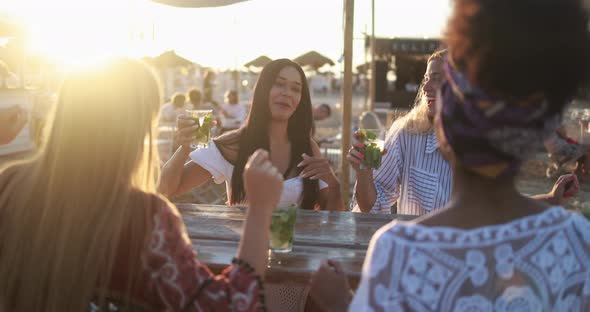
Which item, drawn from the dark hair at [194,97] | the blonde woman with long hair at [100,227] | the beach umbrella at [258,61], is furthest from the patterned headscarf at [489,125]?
the beach umbrella at [258,61]

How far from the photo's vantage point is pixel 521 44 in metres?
1.18

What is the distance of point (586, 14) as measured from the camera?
125cm

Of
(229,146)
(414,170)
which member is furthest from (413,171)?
(229,146)

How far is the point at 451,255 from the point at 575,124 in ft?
30.6

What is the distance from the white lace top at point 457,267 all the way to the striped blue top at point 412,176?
1.89 m

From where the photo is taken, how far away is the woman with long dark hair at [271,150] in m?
3.33

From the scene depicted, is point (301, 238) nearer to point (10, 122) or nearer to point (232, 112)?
point (10, 122)

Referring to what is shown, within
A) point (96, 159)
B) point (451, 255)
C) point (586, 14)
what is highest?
point (586, 14)

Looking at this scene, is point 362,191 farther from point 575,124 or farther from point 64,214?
point 575,124

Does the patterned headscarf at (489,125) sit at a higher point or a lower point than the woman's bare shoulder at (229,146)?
higher

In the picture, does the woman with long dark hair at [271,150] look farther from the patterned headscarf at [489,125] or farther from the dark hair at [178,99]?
the dark hair at [178,99]

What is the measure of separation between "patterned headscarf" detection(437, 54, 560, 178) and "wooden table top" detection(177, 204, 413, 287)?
0.85m

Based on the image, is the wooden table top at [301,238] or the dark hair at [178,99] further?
the dark hair at [178,99]

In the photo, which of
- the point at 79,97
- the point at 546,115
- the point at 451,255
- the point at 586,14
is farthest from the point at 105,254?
the point at 586,14
